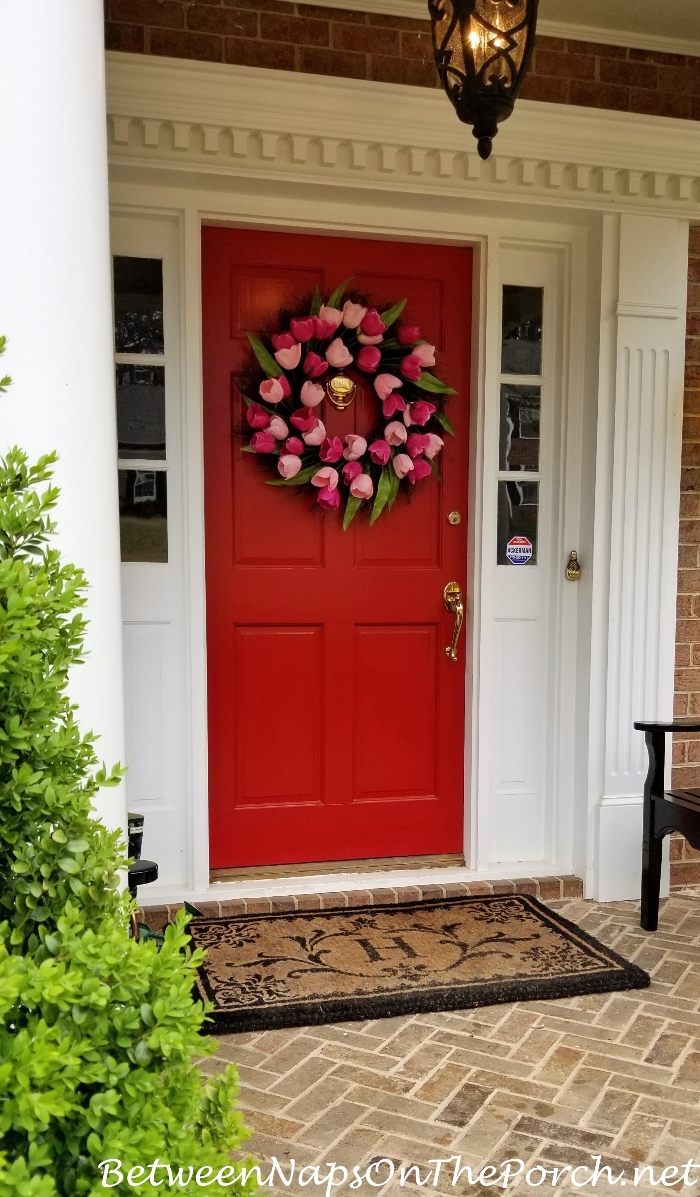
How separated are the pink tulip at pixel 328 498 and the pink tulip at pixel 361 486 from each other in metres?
0.06

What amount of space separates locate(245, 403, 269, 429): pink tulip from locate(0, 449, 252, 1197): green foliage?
228 cm

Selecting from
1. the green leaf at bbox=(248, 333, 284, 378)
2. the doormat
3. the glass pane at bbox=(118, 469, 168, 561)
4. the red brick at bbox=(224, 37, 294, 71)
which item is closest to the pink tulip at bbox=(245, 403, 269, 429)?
the green leaf at bbox=(248, 333, 284, 378)

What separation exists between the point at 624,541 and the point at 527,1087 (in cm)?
188

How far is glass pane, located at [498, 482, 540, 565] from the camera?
11.4ft

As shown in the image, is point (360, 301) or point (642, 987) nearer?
point (642, 987)

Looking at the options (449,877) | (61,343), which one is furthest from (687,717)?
(61,343)

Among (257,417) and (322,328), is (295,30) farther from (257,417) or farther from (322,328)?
(257,417)

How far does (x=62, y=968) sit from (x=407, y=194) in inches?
116

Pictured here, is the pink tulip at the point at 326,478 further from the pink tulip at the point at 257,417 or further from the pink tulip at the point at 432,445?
the pink tulip at the point at 432,445

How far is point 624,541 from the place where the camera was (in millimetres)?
3387

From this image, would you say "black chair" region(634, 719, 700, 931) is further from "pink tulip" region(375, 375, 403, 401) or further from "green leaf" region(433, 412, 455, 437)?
"pink tulip" region(375, 375, 403, 401)

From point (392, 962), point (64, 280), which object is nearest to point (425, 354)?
point (392, 962)

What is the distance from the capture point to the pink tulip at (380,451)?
3301 mm

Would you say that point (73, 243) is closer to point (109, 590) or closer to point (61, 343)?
point (61, 343)
